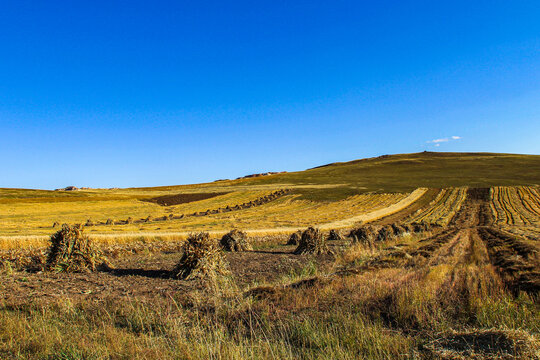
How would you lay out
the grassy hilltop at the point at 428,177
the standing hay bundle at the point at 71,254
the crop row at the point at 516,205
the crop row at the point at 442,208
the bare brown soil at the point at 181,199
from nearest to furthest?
the standing hay bundle at the point at 71,254 → the crop row at the point at 516,205 → the crop row at the point at 442,208 → the bare brown soil at the point at 181,199 → the grassy hilltop at the point at 428,177

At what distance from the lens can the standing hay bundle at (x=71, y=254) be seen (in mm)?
11945

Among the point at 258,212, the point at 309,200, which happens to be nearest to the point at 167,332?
the point at 258,212

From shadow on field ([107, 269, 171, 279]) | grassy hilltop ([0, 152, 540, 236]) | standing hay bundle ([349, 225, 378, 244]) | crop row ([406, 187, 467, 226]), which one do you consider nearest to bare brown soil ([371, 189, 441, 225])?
crop row ([406, 187, 467, 226])

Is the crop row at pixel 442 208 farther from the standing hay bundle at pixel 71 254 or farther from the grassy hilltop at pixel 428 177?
the standing hay bundle at pixel 71 254

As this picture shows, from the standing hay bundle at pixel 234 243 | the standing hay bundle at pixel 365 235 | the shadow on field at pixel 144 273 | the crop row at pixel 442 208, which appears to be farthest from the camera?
the crop row at pixel 442 208

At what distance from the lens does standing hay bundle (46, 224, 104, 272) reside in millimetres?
11945

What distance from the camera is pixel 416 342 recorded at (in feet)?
15.8

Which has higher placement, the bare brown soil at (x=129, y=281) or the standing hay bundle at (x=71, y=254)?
the standing hay bundle at (x=71, y=254)

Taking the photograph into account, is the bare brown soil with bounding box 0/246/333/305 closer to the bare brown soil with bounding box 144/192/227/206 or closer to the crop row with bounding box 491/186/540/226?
the crop row with bounding box 491/186/540/226

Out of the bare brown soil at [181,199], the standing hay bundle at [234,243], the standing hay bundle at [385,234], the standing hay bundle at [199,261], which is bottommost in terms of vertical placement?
the standing hay bundle at [385,234]

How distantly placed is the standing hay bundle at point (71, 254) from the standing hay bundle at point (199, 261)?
3572 millimetres

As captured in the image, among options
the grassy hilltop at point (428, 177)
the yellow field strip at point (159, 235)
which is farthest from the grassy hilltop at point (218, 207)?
the yellow field strip at point (159, 235)

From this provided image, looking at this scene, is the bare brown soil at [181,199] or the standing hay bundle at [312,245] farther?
the bare brown soil at [181,199]

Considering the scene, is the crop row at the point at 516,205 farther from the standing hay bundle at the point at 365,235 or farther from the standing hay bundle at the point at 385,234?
the standing hay bundle at the point at 365,235
